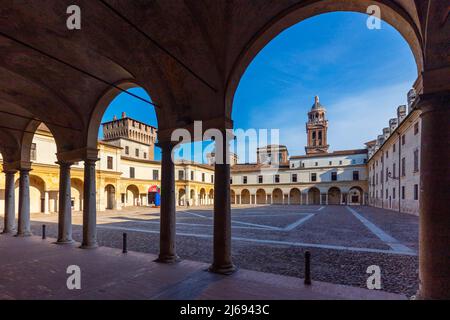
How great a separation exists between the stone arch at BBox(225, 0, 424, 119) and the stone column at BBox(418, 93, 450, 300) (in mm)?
820

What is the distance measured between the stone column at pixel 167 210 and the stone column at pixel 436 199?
5.72 meters

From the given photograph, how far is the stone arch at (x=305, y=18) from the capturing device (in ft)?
14.4

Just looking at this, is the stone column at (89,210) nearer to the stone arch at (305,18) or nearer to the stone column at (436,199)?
the stone arch at (305,18)

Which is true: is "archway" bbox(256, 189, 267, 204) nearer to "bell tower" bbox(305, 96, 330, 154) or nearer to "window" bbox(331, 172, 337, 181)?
"window" bbox(331, 172, 337, 181)

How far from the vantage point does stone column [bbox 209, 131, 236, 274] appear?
6.10m

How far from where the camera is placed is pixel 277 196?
58.9m

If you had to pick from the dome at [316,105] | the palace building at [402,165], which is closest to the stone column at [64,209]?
the palace building at [402,165]

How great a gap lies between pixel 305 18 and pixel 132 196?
1621 inches

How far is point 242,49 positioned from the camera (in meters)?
6.02

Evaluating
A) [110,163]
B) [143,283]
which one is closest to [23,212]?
[143,283]

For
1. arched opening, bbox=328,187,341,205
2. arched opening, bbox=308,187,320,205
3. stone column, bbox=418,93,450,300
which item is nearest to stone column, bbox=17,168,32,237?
stone column, bbox=418,93,450,300

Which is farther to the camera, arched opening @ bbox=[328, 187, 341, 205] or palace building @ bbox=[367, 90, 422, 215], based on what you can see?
arched opening @ bbox=[328, 187, 341, 205]
